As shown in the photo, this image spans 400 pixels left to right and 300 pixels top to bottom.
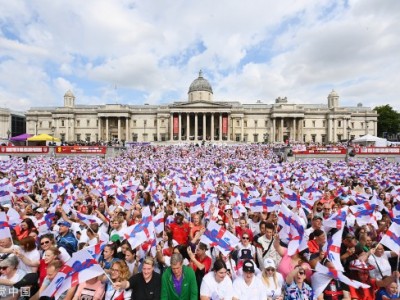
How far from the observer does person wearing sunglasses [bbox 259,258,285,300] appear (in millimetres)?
4816

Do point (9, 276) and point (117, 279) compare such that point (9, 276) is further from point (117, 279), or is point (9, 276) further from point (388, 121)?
point (388, 121)

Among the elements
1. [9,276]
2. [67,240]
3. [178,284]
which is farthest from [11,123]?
[178,284]

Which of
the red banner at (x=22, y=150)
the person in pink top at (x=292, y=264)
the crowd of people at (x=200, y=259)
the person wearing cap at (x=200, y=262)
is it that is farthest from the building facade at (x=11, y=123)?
the person in pink top at (x=292, y=264)

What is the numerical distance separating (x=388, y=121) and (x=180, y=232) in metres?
114

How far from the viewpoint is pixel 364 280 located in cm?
525

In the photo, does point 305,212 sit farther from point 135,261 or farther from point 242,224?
point 135,261

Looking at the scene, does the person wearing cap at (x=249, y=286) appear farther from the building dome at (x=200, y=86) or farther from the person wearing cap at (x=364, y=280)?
the building dome at (x=200, y=86)

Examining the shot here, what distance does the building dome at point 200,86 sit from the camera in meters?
96.4

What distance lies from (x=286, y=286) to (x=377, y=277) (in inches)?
74.1

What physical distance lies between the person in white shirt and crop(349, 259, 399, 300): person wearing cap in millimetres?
2003

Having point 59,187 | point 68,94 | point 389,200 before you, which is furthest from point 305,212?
point 68,94

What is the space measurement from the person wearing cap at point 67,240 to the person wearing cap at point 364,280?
5.45 meters

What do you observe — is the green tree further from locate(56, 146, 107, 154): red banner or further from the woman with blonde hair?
the woman with blonde hair

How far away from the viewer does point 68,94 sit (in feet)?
318
